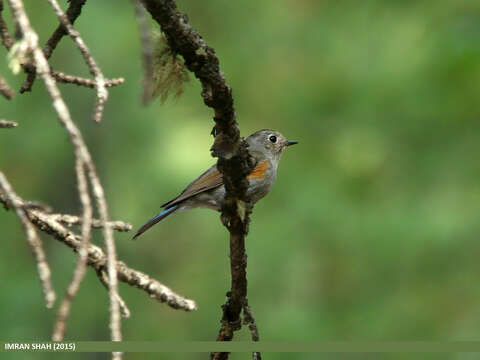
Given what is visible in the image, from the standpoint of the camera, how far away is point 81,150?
1.37 meters

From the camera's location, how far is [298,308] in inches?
316

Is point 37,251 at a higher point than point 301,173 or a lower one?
lower

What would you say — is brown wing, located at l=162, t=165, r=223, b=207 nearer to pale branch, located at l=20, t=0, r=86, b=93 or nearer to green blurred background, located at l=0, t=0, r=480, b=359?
green blurred background, located at l=0, t=0, r=480, b=359

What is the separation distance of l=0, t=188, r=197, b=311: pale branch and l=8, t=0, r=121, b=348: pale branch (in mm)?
707

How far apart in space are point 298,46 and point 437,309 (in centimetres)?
470

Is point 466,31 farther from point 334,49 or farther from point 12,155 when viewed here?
point 12,155

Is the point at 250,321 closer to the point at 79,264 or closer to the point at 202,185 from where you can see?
the point at 79,264

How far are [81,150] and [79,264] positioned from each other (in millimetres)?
236

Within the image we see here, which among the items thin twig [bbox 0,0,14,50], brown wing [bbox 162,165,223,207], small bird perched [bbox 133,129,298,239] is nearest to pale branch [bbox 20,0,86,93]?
thin twig [bbox 0,0,14,50]

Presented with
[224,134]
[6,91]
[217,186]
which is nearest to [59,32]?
[224,134]

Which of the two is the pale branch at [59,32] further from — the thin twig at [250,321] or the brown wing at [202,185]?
the brown wing at [202,185]

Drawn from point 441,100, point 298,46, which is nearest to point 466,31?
point 441,100

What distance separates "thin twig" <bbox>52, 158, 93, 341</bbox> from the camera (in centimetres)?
132

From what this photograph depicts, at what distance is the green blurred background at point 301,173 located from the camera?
7.86 meters
